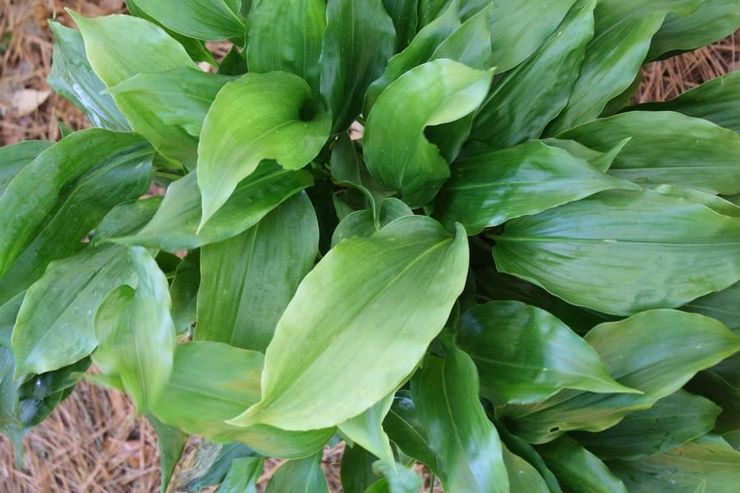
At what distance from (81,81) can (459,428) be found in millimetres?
564

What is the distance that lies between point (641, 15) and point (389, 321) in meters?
0.42

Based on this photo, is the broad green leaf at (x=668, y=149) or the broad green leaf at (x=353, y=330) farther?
the broad green leaf at (x=668, y=149)

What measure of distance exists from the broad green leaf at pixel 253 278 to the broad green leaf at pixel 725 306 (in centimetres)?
38

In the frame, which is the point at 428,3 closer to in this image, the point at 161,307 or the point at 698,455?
the point at 161,307

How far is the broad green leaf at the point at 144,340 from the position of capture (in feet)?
1.63

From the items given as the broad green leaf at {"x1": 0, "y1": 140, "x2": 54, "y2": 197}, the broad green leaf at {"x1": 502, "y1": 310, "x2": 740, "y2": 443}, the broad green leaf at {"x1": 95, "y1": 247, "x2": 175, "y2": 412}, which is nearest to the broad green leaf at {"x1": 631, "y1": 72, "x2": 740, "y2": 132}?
the broad green leaf at {"x1": 502, "y1": 310, "x2": 740, "y2": 443}

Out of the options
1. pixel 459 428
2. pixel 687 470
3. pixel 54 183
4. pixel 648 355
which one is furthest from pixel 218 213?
pixel 687 470

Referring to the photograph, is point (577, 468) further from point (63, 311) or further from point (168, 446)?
point (63, 311)

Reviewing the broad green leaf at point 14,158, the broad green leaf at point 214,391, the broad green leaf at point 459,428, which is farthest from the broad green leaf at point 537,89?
the broad green leaf at point 14,158

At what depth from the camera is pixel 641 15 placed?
2.28 ft

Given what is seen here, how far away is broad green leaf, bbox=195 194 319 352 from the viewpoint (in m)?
0.60

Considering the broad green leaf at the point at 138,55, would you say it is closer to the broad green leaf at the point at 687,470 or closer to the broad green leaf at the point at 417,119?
the broad green leaf at the point at 417,119

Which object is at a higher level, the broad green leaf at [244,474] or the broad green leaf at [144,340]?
the broad green leaf at [144,340]

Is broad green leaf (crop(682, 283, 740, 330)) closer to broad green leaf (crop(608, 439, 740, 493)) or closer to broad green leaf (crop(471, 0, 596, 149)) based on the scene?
broad green leaf (crop(608, 439, 740, 493))
